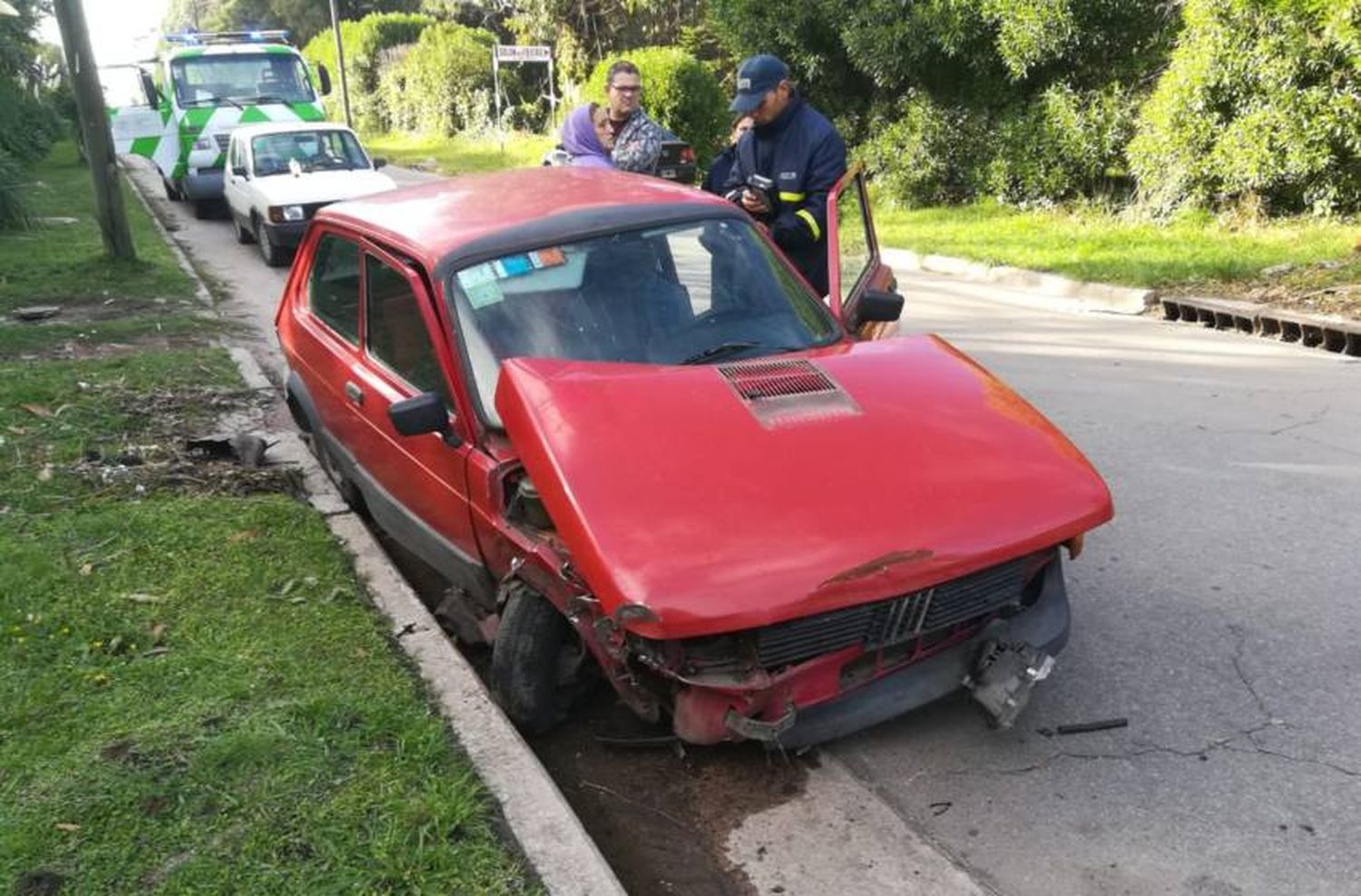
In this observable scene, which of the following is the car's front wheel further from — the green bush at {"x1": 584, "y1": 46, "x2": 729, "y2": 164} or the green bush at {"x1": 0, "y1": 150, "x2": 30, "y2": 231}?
the green bush at {"x1": 584, "y1": 46, "x2": 729, "y2": 164}

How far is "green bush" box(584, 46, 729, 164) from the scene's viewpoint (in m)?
20.2

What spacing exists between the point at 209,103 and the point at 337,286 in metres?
13.6

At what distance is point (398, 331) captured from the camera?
4203mm

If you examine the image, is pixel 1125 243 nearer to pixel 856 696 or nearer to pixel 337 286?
pixel 337 286

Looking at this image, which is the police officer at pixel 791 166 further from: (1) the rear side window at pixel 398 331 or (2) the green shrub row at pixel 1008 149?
(2) the green shrub row at pixel 1008 149

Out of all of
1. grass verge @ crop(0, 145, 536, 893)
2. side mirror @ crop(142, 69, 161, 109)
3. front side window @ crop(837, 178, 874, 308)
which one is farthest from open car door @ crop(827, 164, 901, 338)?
side mirror @ crop(142, 69, 161, 109)

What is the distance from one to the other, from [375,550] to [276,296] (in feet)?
23.5

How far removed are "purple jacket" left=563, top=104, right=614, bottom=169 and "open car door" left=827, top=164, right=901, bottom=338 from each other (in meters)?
2.04

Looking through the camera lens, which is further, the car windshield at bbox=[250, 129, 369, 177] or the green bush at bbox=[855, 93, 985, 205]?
the green bush at bbox=[855, 93, 985, 205]

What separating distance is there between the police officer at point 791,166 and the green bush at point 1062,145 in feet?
28.6

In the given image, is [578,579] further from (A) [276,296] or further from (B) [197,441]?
(A) [276,296]

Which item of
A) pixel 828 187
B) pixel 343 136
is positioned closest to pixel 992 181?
pixel 343 136

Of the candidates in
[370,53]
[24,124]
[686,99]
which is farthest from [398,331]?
[370,53]

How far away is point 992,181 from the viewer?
14.5 meters
